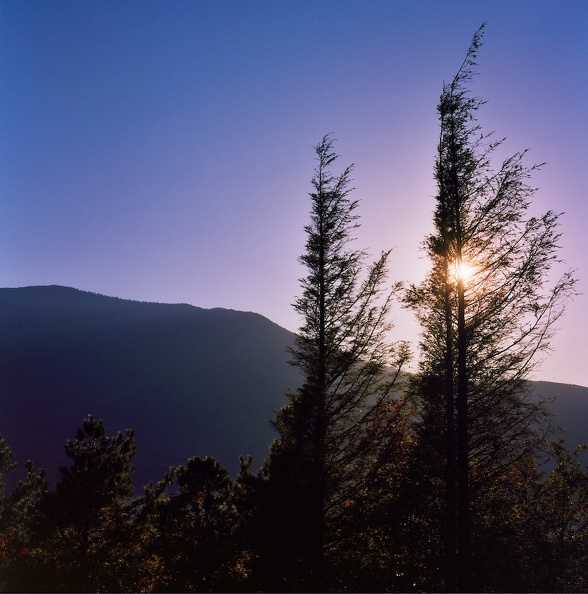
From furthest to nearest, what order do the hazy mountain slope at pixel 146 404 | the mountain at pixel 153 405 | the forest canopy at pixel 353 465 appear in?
the hazy mountain slope at pixel 146 404 → the mountain at pixel 153 405 → the forest canopy at pixel 353 465

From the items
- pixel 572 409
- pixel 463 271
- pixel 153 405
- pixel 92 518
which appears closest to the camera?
pixel 463 271

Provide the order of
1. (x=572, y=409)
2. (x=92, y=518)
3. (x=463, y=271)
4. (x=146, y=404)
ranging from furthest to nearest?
(x=146, y=404) < (x=572, y=409) < (x=92, y=518) < (x=463, y=271)

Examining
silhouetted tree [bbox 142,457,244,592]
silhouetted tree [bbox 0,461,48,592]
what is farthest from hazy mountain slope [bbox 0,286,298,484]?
silhouetted tree [bbox 142,457,244,592]

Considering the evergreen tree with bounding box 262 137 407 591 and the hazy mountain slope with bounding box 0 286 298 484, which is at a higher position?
the evergreen tree with bounding box 262 137 407 591

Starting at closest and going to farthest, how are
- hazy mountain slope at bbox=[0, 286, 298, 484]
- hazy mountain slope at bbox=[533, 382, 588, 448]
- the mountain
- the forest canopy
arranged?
the forest canopy < hazy mountain slope at bbox=[533, 382, 588, 448] < the mountain < hazy mountain slope at bbox=[0, 286, 298, 484]

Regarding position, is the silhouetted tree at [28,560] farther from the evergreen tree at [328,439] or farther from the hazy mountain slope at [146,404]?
A: the hazy mountain slope at [146,404]

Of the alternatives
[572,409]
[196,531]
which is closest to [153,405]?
[572,409]

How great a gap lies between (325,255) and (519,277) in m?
6.08

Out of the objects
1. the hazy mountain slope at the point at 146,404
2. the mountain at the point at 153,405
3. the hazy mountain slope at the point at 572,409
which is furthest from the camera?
the hazy mountain slope at the point at 146,404

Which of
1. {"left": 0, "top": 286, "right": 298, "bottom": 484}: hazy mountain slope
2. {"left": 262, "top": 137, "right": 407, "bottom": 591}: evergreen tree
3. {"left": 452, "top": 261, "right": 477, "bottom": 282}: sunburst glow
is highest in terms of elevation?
{"left": 452, "top": 261, "right": 477, "bottom": 282}: sunburst glow

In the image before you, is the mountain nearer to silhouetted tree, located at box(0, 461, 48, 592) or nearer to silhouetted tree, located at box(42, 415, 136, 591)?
silhouetted tree, located at box(0, 461, 48, 592)

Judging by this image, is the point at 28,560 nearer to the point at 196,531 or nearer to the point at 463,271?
the point at 196,531

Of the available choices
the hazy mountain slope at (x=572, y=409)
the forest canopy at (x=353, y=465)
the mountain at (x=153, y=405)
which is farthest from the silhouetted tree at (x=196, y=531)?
the hazy mountain slope at (x=572, y=409)

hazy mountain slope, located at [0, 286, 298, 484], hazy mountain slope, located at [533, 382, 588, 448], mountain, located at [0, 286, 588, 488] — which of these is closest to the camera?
hazy mountain slope, located at [533, 382, 588, 448]
